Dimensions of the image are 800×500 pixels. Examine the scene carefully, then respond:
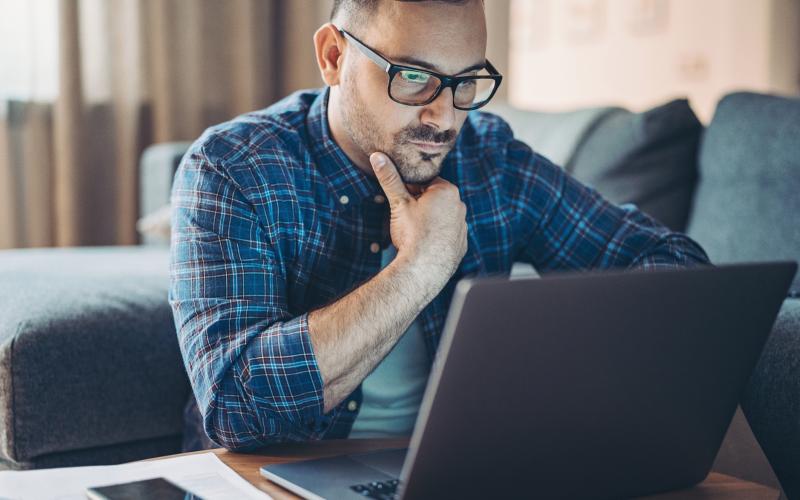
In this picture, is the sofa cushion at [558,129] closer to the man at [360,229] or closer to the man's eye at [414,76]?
the man at [360,229]

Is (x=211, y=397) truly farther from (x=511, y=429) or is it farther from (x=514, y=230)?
(x=514, y=230)

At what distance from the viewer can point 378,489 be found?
0.74 meters

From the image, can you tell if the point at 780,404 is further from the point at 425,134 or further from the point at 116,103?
the point at 116,103

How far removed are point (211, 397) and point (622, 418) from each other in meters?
0.43

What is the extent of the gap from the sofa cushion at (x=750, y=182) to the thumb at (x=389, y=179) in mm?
735

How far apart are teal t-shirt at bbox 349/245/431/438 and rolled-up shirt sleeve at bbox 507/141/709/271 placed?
0.24m

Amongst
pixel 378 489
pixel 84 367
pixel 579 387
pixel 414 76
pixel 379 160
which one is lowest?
pixel 84 367

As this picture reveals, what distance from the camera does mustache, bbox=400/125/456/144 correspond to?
42.8 inches

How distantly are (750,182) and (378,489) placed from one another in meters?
1.09

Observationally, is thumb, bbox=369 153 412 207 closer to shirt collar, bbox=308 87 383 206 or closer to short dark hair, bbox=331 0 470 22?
shirt collar, bbox=308 87 383 206

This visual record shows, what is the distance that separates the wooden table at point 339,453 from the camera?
787 millimetres

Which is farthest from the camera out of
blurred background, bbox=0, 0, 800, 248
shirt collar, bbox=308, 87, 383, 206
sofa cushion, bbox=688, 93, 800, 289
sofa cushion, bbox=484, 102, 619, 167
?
blurred background, bbox=0, 0, 800, 248

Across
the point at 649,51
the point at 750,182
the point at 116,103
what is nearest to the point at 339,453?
the point at 750,182

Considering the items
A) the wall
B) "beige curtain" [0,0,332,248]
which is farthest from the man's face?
the wall
